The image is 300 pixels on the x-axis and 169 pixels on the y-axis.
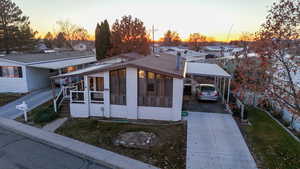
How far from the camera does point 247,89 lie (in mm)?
6809

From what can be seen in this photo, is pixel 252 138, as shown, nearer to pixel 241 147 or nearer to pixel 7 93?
pixel 241 147

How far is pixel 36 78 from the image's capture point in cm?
1694

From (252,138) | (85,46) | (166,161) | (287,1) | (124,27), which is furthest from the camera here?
(85,46)

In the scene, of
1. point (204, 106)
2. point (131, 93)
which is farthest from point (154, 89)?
point (204, 106)

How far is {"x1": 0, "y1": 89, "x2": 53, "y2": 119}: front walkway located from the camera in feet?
38.7

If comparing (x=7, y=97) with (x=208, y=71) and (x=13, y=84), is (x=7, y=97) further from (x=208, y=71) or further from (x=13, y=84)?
(x=208, y=71)

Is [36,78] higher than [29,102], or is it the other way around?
[36,78]

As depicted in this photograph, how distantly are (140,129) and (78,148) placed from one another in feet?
10.4

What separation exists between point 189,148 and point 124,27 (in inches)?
863

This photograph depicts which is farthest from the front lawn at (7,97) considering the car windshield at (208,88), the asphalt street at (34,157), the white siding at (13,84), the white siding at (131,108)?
the car windshield at (208,88)

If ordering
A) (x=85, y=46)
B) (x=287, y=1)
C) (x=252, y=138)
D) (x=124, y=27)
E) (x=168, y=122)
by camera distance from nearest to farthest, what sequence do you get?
(x=287, y=1) → (x=252, y=138) → (x=168, y=122) → (x=124, y=27) → (x=85, y=46)

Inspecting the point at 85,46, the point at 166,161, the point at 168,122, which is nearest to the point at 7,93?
the point at 168,122

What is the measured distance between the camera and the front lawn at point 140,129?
6879 mm

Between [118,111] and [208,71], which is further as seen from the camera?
[208,71]
